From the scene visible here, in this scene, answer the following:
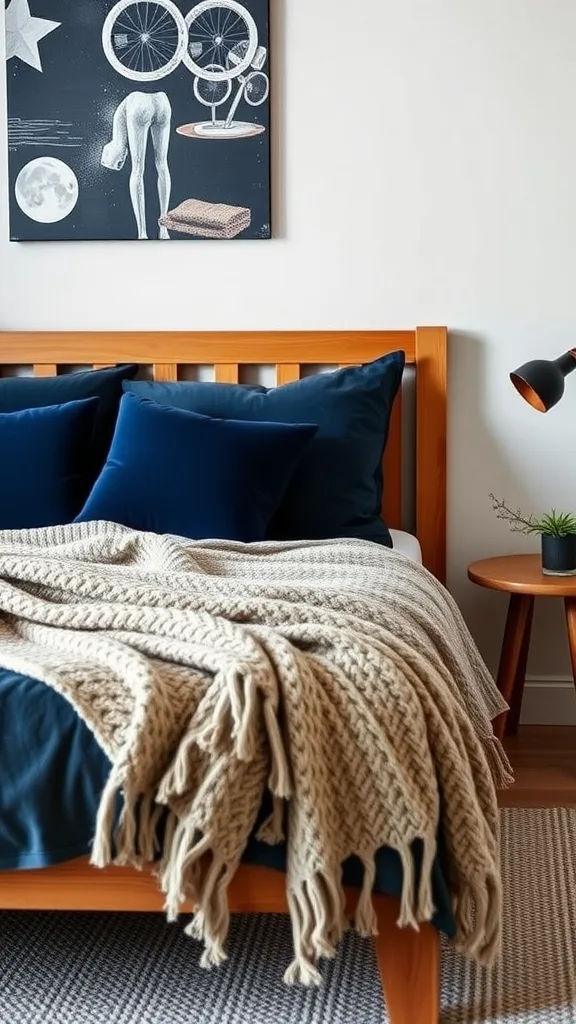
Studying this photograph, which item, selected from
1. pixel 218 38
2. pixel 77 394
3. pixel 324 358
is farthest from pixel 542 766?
pixel 218 38

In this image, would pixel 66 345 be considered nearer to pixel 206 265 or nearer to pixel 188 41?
pixel 206 265

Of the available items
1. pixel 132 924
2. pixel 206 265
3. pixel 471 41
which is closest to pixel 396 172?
pixel 471 41

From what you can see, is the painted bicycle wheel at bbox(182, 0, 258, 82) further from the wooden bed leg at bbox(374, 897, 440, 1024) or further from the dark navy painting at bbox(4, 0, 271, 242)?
the wooden bed leg at bbox(374, 897, 440, 1024)

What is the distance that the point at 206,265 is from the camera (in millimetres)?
2688

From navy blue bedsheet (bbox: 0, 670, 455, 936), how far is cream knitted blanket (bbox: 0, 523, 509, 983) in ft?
0.08

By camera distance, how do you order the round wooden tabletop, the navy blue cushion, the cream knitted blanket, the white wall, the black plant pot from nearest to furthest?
the cream knitted blanket < the round wooden tabletop < the black plant pot < the navy blue cushion < the white wall

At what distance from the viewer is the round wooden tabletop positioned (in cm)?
225

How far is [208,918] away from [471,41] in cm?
216

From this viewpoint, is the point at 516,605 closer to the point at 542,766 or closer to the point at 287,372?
the point at 542,766

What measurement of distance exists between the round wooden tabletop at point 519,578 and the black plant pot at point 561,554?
3cm

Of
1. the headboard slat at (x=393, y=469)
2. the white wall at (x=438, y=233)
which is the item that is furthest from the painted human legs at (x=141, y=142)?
the headboard slat at (x=393, y=469)

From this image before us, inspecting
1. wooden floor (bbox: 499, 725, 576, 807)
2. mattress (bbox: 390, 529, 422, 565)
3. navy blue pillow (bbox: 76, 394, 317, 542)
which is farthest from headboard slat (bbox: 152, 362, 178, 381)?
wooden floor (bbox: 499, 725, 576, 807)

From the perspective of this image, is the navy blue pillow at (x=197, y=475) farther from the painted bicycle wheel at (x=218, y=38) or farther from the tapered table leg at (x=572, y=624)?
the painted bicycle wheel at (x=218, y=38)

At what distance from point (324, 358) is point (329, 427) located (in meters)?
0.31
